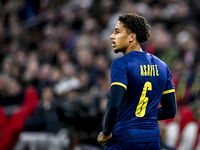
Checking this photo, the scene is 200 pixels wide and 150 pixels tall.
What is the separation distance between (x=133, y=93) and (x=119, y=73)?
0.73 feet

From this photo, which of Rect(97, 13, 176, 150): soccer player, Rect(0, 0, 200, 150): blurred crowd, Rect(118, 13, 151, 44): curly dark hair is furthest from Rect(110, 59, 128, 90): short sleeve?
Rect(0, 0, 200, 150): blurred crowd

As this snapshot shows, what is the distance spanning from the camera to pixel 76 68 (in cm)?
915

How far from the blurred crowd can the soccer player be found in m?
2.14

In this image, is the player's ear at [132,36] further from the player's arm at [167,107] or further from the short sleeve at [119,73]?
the player's arm at [167,107]

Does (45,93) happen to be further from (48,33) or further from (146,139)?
(146,139)

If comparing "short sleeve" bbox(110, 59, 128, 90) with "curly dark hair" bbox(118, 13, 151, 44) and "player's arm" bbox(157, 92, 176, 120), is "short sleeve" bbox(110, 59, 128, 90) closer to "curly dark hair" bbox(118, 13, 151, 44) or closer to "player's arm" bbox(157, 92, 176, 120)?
"curly dark hair" bbox(118, 13, 151, 44)

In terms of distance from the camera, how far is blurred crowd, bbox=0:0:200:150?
6.74 m

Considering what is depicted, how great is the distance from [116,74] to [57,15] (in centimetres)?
981

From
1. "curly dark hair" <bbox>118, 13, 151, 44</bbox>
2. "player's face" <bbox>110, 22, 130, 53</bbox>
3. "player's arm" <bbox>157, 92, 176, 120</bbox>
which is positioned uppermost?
"curly dark hair" <bbox>118, 13, 151, 44</bbox>

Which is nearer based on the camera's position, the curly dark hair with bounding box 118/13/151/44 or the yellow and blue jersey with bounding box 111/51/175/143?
the yellow and blue jersey with bounding box 111/51/175/143

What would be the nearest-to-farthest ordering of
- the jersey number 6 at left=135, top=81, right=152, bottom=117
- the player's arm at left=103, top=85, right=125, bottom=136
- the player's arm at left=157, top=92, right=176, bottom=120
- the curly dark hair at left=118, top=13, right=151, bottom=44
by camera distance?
the player's arm at left=103, top=85, right=125, bottom=136 → the jersey number 6 at left=135, top=81, right=152, bottom=117 → the curly dark hair at left=118, top=13, right=151, bottom=44 → the player's arm at left=157, top=92, right=176, bottom=120

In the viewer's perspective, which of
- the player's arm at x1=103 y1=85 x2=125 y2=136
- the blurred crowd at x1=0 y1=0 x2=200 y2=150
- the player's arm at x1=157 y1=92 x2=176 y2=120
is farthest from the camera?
the blurred crowd at x1=0 y1=0 x2=200 y2=150

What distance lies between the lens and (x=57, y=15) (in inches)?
484

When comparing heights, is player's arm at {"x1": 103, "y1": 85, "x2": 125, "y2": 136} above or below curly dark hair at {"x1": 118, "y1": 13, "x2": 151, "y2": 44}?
below
